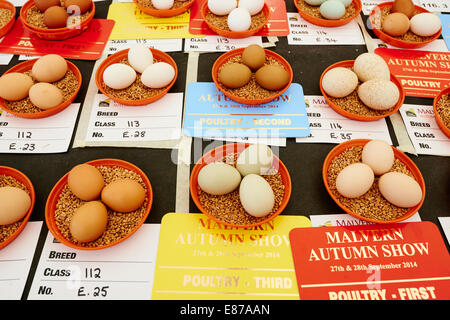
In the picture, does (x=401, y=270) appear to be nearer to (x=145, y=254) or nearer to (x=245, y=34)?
(x=145, y=254)

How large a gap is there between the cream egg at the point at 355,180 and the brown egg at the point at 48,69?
38.2 inches

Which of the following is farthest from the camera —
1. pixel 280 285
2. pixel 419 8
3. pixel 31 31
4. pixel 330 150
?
pixel 419 8

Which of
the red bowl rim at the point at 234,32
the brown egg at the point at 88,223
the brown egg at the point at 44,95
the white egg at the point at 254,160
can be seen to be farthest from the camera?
the red bowl rim at the point at 234,32

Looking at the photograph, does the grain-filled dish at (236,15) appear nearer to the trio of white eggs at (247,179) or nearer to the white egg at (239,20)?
the white egg at (239,20)

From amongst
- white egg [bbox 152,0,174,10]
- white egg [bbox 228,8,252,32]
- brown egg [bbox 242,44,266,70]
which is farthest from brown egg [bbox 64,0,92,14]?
brown egg [bbox 242,44,266,70]

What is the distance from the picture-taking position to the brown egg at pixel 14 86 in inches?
37.1

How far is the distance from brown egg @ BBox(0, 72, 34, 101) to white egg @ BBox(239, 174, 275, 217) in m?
0.78

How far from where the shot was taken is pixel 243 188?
79cm

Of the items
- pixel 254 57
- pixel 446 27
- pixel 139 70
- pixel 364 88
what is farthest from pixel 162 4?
pixel 446 27

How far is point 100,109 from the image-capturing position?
1.01 meters

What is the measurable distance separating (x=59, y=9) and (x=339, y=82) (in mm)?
1064

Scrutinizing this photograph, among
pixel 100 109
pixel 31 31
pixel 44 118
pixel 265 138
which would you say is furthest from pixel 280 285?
pixel 31 31

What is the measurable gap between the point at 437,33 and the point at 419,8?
0.16m

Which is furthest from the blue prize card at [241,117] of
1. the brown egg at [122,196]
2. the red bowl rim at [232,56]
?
the brown egg at [122,196]
